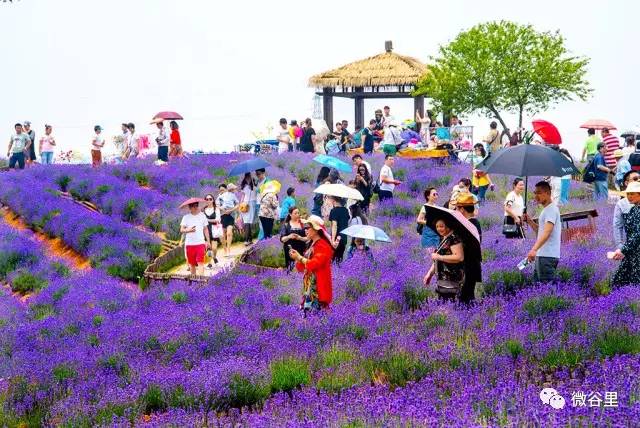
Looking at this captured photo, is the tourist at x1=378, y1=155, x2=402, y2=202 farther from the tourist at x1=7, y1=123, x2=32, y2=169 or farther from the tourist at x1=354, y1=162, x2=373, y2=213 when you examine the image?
the tourist at x1=7, y1=123, x2=32, y2=169

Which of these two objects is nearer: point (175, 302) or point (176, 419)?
point (176, 419)

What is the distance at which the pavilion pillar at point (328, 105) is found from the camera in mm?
32594

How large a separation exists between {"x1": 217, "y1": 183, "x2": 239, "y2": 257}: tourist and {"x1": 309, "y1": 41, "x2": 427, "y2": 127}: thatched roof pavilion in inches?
615

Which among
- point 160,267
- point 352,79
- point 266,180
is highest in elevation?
point 352,79

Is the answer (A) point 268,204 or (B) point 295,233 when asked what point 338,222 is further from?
(A) point 268,204

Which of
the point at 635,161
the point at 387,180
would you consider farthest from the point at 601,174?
the point at 387,180

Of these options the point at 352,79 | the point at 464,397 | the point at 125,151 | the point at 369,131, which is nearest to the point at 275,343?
the point at 464,397

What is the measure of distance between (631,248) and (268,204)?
25.1 ft

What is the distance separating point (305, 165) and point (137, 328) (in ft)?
44.7

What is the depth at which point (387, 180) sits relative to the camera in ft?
53.5

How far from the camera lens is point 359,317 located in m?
8.83

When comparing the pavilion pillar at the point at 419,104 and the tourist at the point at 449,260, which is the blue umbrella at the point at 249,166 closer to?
the tourist at the point at 449,260

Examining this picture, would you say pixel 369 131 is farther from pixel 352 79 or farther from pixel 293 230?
pixel 293 230

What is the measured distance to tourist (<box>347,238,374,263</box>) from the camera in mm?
12680
